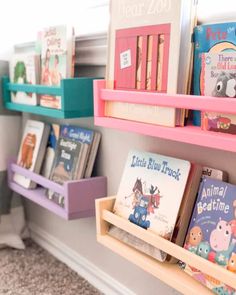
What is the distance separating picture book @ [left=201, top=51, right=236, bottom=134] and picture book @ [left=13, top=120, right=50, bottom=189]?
2.22ft

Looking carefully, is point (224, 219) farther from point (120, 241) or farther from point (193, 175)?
point (120, 241)

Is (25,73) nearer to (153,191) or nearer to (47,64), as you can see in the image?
(47,64)

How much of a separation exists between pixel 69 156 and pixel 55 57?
0.27 metres

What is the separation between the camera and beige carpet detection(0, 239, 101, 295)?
1.15m

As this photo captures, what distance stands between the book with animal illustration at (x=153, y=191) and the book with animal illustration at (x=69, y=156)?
0.19 meters

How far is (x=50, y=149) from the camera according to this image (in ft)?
4.22

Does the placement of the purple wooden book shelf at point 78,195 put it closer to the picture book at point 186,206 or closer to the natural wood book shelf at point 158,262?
the natural wood book shelf at point 158,262

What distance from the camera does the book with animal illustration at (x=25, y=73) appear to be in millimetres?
1196

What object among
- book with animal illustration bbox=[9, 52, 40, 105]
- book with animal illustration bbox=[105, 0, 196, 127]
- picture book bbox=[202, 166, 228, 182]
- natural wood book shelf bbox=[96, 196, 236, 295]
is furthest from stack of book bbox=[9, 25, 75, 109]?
picture book bbox=[202, 166, 228, 182]

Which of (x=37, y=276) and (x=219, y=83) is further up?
(x=219, y=83)

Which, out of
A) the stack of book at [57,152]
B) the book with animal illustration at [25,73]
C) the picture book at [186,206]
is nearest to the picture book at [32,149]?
the stack of book at [57,152]

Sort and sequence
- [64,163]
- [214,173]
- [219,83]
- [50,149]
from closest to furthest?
[219,83] → [214,173] → [64,163] → [50,149]

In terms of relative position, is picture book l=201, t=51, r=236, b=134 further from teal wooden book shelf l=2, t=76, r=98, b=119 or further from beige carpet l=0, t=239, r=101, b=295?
beige carpet l=0, t=239, r=101, b=295

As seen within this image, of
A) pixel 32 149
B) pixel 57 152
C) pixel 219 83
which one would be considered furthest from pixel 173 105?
pixel 32 149
